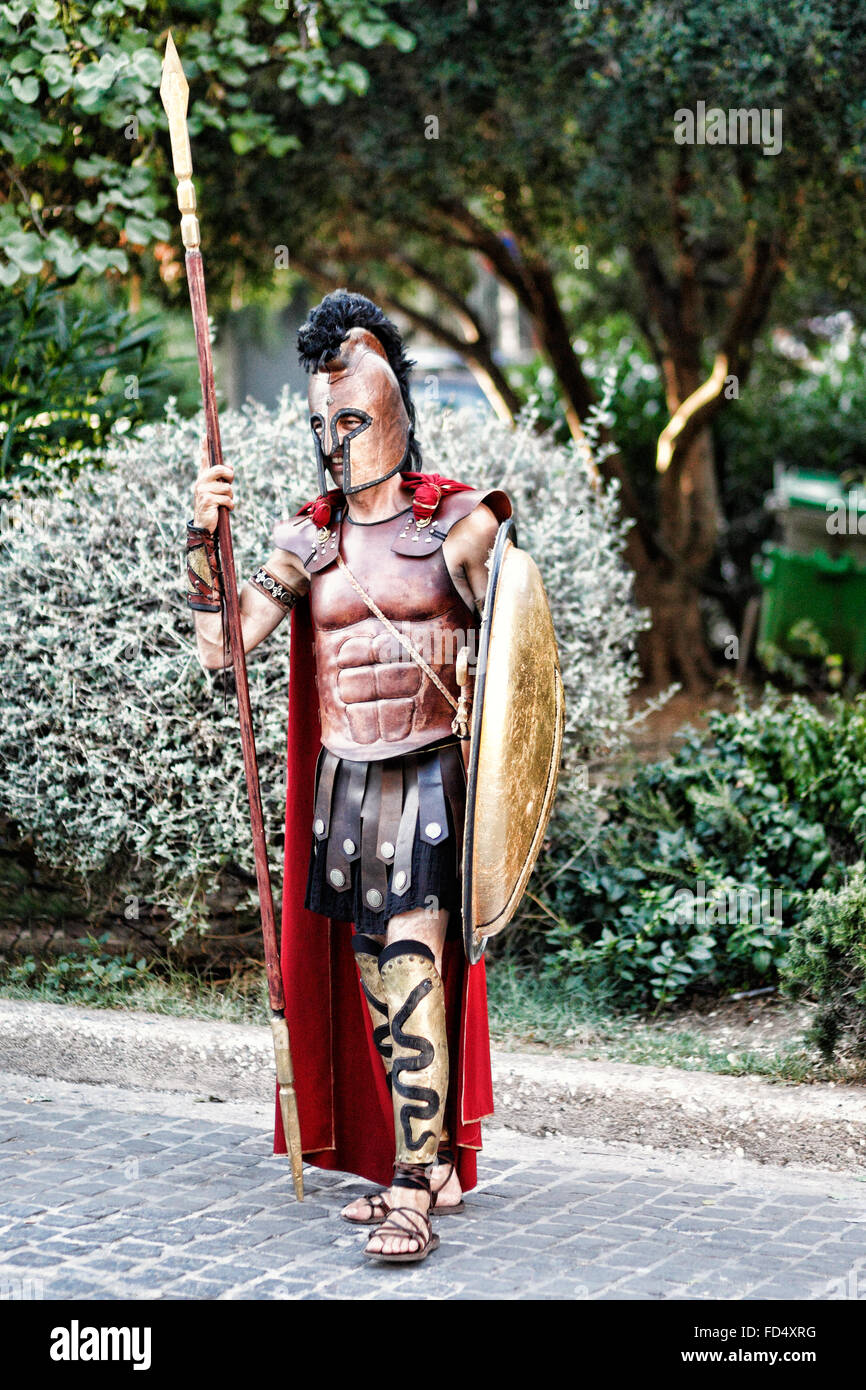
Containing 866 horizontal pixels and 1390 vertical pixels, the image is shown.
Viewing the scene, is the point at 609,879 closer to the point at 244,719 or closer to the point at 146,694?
the point at 146,694

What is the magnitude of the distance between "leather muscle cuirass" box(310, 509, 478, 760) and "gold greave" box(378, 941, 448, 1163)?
0.49 m

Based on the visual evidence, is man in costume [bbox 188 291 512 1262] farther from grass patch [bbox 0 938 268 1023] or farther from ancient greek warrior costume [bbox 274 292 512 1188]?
grass patch [bbox 0 938 268 1023]

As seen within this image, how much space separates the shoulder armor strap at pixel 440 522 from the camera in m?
3.54

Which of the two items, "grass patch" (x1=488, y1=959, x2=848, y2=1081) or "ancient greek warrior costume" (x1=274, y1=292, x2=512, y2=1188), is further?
"grass patch" (x1=488, y1=959, x2=848, y2=1081)

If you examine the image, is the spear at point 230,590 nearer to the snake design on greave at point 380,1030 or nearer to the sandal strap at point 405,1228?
the snake design on greave at point 380,1030

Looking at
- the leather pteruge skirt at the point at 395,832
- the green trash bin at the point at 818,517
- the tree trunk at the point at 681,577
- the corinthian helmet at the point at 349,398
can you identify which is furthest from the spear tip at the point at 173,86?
the green trash bin at the point at 818,517

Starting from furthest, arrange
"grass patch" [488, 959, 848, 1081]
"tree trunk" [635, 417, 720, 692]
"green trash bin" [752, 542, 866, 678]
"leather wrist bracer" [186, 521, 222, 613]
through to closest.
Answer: "tree trunk" [635, 417, 720, 692]
"green trash bin" [752, 542, 866, 678]
"grass patch" [488, 959, 848, 1081]
"leather wrist bracer" [186, 521, 222, 613]

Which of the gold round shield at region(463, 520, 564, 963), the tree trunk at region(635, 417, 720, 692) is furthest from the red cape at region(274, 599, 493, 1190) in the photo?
the tree trunk at region(635, 417, 720, 692)

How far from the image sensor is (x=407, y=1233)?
3367mm

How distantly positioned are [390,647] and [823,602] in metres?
6.51

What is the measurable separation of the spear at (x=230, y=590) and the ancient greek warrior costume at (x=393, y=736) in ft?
0.55

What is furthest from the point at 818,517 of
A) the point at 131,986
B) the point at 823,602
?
the point at 131,986

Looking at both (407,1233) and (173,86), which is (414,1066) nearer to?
(407,1233)

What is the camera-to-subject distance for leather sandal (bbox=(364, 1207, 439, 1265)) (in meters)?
3.34
